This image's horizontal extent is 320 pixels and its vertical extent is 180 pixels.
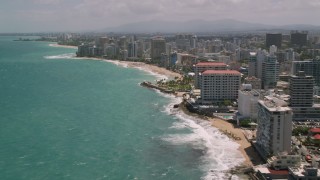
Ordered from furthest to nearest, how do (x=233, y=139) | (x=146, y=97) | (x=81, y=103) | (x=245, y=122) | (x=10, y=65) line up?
(x=10, y=65), (x=146, y=97), (x=81, y=103), (x=245, y=122), (x=233, y=139)

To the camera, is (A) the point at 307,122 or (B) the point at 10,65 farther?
(B) the point at 10,65

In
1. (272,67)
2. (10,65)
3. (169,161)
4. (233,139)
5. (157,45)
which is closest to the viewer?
(169,161)

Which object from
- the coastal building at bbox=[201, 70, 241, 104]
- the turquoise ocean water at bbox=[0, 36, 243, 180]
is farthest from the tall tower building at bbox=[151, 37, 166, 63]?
the coastal building at bbox=[201, 70, 241, 104]

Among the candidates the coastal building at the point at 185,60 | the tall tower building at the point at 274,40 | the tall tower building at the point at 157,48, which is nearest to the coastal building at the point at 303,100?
the coastal building at the point at 185,60

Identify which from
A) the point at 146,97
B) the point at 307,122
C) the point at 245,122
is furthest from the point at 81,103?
the point at 307,122

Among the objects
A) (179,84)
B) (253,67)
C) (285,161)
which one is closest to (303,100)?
(285,161)

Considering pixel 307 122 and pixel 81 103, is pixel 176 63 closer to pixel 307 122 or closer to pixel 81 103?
pixel 81 103

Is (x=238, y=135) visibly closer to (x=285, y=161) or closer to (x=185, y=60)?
(x=285, y=161)
